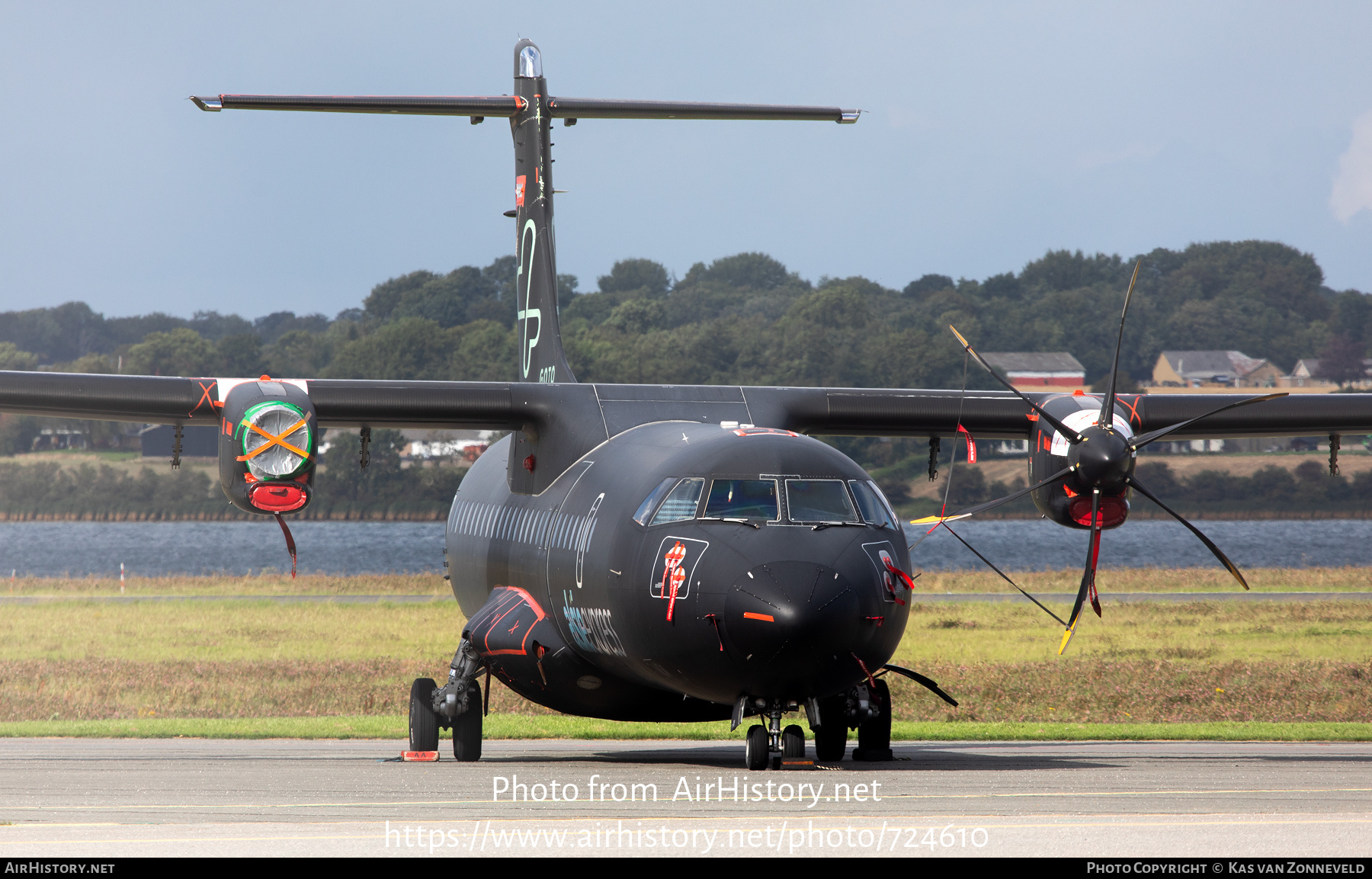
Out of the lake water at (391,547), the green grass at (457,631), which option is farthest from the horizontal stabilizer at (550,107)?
the lake water at (391,547)

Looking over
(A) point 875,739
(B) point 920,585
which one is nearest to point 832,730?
(A) point 875,739

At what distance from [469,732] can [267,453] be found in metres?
3.87

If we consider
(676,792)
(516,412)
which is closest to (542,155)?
(516,412)

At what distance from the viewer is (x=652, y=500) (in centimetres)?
1338

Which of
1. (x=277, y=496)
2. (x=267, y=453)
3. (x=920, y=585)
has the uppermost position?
(x=267, y=453)

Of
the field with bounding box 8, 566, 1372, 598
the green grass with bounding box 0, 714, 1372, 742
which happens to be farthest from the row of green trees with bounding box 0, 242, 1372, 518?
the green grass with bounding box 0, 714, 1372, 742

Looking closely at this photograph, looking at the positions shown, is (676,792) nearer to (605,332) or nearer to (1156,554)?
(1156,554)

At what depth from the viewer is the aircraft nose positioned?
11609mm

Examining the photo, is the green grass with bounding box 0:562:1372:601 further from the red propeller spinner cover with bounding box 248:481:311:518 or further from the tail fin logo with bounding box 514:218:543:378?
the red propeller spinner cover with bounding box 248:481:311:518

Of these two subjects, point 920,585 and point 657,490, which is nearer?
point 657,490

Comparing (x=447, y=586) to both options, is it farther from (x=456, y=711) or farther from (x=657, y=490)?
(x=657, y=490)

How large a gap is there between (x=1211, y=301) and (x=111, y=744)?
164 meters

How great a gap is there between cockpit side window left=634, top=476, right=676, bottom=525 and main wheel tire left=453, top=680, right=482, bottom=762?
3.80 m

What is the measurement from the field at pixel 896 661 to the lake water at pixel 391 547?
2790 centimetres
